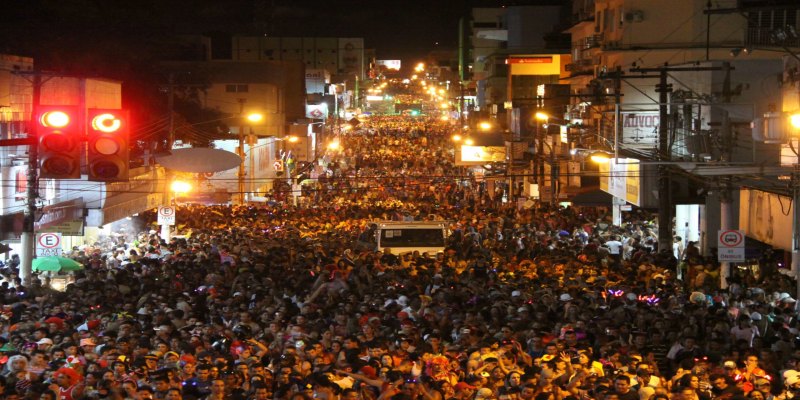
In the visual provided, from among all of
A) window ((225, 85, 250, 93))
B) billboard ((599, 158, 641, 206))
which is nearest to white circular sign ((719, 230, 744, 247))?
billboard ((599, 158, 641, 206))

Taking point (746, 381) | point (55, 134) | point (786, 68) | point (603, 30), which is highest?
point (603, 30)

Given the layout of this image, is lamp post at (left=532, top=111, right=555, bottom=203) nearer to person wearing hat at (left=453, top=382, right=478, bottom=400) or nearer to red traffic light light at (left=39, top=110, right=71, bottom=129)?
person wearing hat at (left=453, top=382, right=478, bottom=400)

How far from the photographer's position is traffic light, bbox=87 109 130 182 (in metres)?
8.52

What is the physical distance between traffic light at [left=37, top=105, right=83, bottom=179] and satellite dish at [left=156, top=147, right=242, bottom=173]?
17.9 m

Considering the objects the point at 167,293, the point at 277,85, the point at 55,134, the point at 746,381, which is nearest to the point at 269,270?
the point at 167,293

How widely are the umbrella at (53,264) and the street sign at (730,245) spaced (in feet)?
36.1

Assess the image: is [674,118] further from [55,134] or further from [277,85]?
[277,85]

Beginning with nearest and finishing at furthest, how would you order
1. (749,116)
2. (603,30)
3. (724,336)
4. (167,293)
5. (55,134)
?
(55,134), (724,336), (167,293), (749,116), (603,30)

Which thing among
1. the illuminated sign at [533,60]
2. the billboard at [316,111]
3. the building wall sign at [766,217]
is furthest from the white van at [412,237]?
the billboard at [316,111]

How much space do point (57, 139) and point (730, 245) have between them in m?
13.4

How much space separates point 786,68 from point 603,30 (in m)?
19.7

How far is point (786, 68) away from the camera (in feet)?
70.5

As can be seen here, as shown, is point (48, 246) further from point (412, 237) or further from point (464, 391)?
point (464, 391)

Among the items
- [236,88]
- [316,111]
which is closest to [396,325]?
[236,88]
